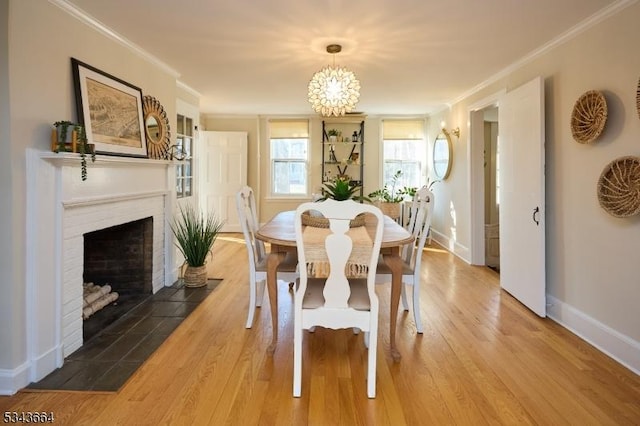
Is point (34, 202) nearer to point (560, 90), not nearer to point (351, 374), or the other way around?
point (351, 374)

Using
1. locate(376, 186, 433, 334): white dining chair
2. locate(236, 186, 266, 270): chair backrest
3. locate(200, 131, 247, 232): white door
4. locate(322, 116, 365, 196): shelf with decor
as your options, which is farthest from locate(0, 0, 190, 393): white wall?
locate(322, 116, 365, 196): shelf with decor

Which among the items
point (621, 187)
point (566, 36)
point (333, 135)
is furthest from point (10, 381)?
point (333, 135)

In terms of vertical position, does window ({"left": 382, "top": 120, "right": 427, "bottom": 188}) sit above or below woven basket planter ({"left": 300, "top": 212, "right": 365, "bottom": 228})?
above

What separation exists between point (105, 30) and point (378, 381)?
3156mm

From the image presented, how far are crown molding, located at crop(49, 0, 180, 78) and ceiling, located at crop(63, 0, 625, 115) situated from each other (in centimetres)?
3

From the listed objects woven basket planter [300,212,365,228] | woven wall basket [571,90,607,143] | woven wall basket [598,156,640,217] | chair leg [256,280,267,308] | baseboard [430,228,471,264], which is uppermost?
woven wall basket [571,90,607,143]

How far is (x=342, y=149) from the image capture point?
7469 mm

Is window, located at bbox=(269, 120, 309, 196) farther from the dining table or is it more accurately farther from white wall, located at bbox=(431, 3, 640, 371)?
the dining table

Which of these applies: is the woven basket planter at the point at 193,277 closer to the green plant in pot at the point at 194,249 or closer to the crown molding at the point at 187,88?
the green plant in pot at the point at 194,249

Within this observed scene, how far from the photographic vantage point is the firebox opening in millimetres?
3773

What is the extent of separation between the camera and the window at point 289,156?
749cm

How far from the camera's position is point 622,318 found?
255cm

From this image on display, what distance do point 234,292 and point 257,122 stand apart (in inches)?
170

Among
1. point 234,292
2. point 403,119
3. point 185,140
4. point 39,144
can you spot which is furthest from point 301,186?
point 39,144
